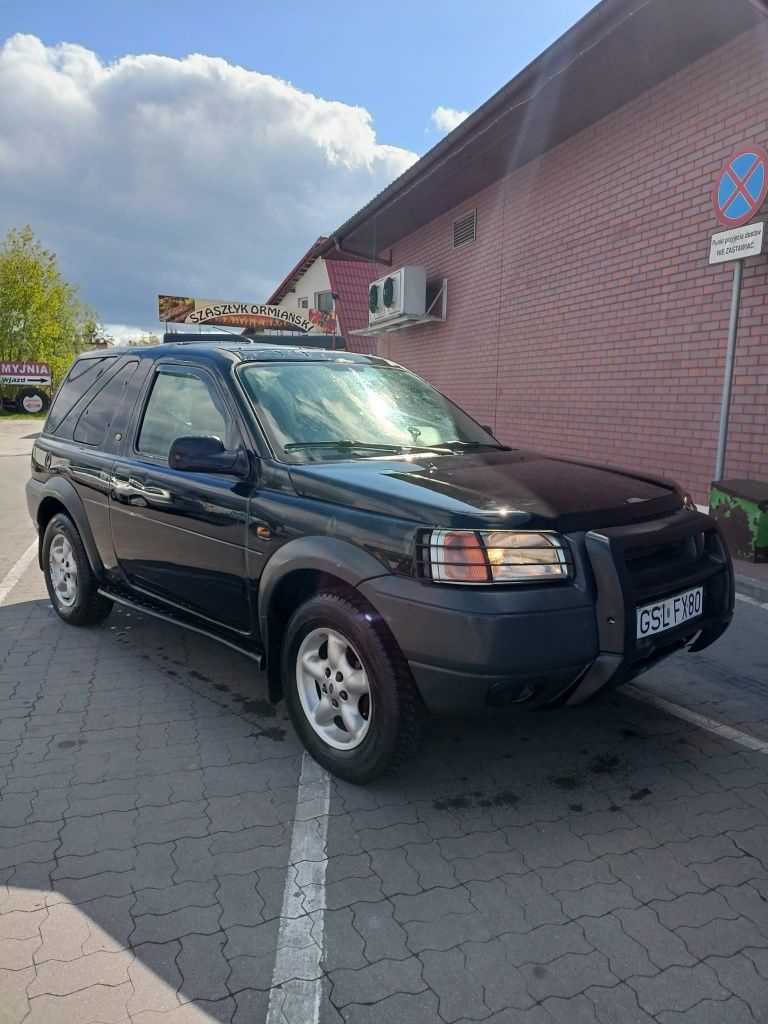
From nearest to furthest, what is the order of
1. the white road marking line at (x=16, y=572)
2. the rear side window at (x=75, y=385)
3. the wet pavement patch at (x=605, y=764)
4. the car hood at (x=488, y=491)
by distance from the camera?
1. the car hood at (x=488, y=491)
2. the wet pavement patch at (x=605, y=764)
3. the rear side window at (x=75, y=385)
4. the white road marking line at (x=16, y=572)

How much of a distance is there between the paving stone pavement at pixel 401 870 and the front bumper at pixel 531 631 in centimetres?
53

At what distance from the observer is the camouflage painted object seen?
614 centimetres

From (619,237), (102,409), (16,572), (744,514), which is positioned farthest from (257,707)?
(619,237)

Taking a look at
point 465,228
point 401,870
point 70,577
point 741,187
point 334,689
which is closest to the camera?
point 401,870

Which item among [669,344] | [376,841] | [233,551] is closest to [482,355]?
[669,344]

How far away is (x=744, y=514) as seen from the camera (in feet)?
20.5

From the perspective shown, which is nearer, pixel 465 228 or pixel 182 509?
pixel 182 509

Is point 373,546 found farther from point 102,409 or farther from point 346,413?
point 102,409

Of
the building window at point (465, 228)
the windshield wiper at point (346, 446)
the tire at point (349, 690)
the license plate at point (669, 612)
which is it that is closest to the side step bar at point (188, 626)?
the tire at point (349, 690)

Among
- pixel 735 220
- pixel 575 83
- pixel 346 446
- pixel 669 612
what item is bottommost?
pixel 669 612

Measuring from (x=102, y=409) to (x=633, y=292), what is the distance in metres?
6.19

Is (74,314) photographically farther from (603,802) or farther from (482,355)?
(603,802)

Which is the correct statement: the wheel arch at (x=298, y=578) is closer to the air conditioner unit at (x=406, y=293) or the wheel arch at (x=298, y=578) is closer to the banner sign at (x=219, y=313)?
the air conditioner unit at (x=406, y=293)

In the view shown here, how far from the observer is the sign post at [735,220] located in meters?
6.10
